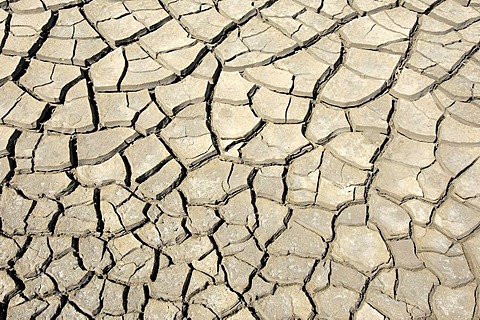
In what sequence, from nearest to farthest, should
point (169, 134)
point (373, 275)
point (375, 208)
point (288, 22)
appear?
point (373, 275) → point (375, 208) → point (169, 134) → point (288, 22)

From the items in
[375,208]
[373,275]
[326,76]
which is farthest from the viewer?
[326,76]

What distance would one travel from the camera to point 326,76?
3.06 m

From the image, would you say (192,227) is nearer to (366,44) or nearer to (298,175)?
(298,175)

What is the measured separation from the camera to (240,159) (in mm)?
2791

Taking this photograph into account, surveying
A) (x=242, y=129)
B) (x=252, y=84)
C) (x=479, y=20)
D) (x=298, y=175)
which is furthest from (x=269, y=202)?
(x=479, y=20)

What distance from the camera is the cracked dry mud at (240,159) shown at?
242cm

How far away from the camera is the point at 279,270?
2.46 metres

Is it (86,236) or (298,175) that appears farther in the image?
(298,175)

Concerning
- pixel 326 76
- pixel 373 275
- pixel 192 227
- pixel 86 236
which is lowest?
pixel 86 236

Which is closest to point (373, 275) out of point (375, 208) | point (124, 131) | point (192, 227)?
point (375, 208)

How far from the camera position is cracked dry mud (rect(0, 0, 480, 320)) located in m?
2.42

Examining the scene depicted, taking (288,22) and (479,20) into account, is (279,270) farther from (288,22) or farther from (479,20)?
(479,20)

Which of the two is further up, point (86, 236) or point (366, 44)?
point (366, 44)

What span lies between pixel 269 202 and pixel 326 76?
0.75m
